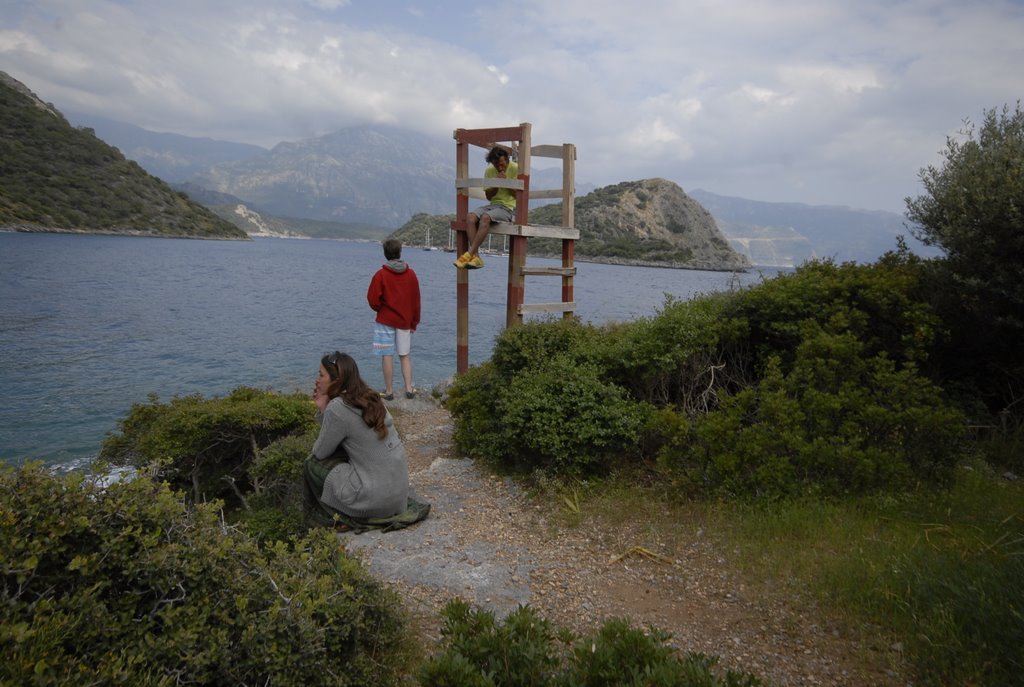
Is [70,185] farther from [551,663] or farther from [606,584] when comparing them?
[551,663]

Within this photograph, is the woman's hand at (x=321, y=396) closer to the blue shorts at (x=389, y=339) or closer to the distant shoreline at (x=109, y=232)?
the blue shorts at (x=389, y=339)

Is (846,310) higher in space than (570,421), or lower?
higher

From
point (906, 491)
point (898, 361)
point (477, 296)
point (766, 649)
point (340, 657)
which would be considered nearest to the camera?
point (340, 657)

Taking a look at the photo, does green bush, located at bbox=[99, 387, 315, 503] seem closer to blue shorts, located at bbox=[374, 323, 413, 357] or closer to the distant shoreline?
blue shorts, located at bbox=[374, 323, 413, 357]

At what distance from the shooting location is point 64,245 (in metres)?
66.6

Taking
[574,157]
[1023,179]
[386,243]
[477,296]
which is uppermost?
[574,157]

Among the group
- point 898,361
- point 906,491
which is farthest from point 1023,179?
point 906,491

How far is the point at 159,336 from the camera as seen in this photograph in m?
24.3

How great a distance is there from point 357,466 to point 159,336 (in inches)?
Result: 872

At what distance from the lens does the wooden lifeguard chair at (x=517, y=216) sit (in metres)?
10.1

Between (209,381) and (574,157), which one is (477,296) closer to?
(209,381)

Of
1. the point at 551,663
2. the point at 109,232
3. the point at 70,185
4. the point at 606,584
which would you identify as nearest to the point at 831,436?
the point at 606,584

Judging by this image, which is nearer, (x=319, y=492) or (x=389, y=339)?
(x=319, y=492)

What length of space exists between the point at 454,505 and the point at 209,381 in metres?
13.5
